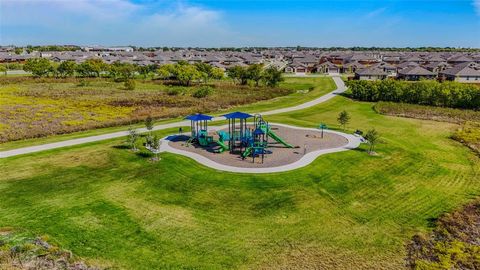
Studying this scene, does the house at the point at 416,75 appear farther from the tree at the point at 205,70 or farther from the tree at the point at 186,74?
the tree at the point at 186,74

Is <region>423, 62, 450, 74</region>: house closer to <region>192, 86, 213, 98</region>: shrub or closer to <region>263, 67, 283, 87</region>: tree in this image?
<region>263, 67, 283, 87</region>: tree

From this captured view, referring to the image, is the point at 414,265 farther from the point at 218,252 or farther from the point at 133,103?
the point at 133,103

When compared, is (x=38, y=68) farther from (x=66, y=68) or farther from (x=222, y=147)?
(x=222, y=147)

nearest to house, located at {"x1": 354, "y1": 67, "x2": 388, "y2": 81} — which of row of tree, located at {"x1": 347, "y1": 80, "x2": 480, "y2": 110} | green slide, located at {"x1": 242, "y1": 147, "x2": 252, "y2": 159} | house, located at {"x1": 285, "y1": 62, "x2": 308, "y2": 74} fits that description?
row of tree, located at {"x1": 347, "y1": 80, "x2": 480, "y2": 110}

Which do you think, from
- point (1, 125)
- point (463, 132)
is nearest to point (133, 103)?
point (1, 125)

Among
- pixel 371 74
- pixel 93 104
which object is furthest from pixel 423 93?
pixel 93 104

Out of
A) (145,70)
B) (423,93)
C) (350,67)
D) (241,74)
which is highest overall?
(350,67)
